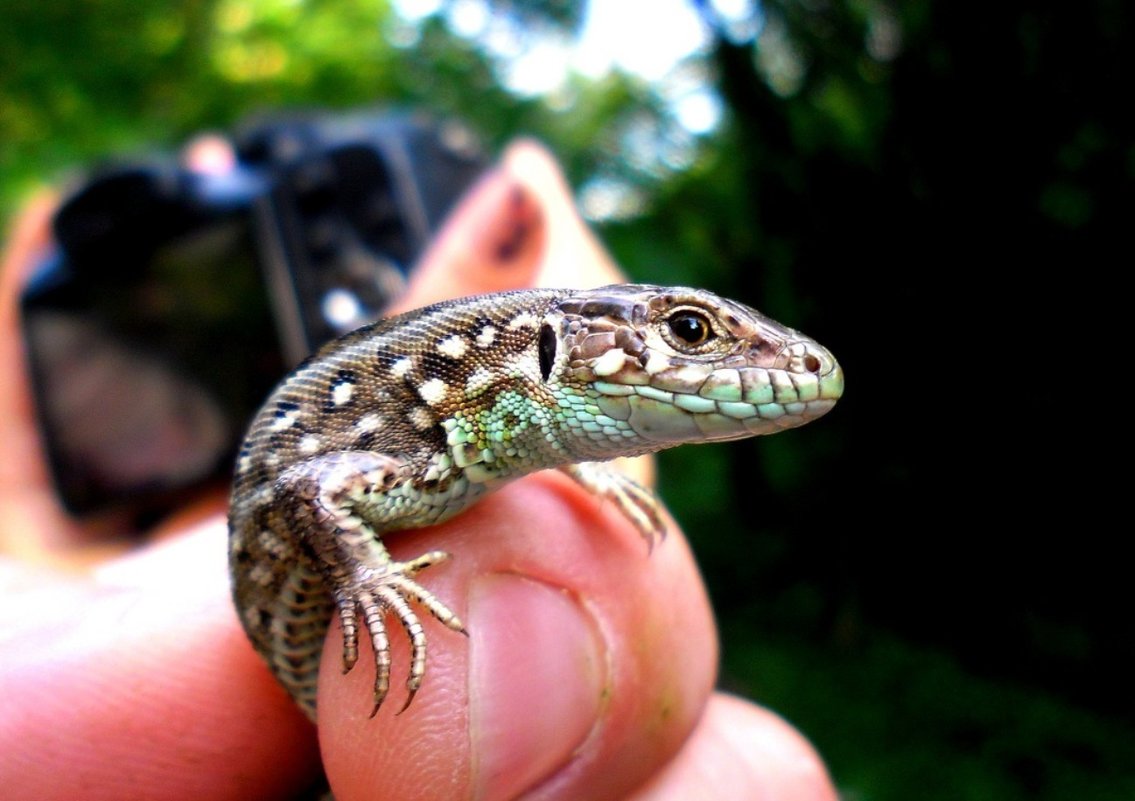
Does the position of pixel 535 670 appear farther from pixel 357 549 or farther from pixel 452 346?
pixel 452 346

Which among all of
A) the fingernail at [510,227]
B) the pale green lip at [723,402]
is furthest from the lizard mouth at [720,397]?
the fingernail at [510,227]

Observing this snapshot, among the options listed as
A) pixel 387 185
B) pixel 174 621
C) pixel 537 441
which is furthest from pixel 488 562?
pixel 387 185

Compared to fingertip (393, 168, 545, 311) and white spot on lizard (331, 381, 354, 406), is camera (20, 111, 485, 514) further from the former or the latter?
white spot on lizard (331, 381, 354, 406)

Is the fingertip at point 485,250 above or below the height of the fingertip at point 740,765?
above

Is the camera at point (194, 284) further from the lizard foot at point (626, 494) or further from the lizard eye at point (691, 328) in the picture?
the lizard eye at point (691, 328)

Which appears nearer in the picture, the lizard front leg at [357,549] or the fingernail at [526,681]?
the lizard front leg at [357,549]

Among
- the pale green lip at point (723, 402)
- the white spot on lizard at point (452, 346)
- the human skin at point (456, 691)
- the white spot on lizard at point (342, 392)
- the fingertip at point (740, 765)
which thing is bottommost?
the fingertip at point (740, 765)
